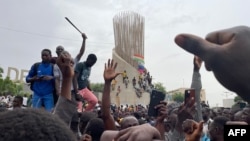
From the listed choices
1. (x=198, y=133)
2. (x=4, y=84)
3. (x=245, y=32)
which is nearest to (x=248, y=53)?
(x=245, y=32)

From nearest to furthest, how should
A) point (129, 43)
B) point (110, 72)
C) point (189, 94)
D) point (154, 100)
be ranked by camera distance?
point (189, 94) → point (110, 72) → point (154, 100) → point (129, 43)

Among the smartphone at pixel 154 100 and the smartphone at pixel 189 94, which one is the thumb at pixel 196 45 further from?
the smartphone at pixel 154 100

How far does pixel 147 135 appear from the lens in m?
1.58

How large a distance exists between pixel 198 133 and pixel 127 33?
42362mm

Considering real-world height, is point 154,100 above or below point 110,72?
below

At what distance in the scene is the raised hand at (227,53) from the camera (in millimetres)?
1153

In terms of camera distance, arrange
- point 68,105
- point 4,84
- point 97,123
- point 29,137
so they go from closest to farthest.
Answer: point 29,137 → point 68,105 → point 97,123 → point 4,84

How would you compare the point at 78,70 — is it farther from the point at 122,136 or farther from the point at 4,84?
the point at 4,84

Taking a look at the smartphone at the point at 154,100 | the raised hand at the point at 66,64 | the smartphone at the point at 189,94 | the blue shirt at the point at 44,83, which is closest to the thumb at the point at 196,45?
the raised hand at the point at 66,64

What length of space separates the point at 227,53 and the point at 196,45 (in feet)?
0.36

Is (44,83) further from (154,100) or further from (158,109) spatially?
(158,109)

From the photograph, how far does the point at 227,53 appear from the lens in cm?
116

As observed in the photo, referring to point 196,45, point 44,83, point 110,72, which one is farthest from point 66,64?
point 44,83

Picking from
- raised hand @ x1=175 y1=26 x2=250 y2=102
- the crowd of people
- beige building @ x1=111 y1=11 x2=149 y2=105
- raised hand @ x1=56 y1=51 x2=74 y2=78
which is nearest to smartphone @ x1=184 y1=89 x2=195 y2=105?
the crowd of people
